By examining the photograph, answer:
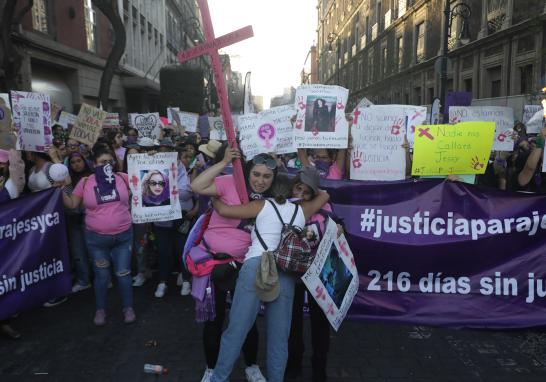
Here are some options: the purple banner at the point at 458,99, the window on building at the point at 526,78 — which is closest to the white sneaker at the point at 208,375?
the purple banner at the point at 458,99

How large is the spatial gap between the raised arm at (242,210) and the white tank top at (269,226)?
31 millimetres

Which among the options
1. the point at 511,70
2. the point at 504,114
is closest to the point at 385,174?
the point at 504,114

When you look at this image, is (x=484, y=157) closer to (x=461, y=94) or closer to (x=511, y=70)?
(x=461, y=94)

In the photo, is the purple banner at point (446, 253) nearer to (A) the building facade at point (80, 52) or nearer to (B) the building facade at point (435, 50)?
(B) the building facade at point (435, 50)

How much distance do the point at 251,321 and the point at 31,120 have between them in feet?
13.3

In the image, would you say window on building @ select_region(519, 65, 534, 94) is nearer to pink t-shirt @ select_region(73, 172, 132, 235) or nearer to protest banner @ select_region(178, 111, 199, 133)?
protest banner @ select_region(178, 111, 199, 133)

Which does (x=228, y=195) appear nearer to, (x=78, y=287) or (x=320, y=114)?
(x=320, y=114)

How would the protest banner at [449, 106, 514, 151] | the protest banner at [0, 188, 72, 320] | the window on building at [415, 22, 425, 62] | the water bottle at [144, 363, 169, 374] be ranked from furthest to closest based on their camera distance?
Result: the window on building at [415, 22, 425, 62] → the protest banner at [449, 106, 514, 151] → the protest banner at [0, 188, 72, 320] → the water bottle at [144, 363, 169, 374]

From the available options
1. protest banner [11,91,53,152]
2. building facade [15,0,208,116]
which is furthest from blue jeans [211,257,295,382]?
building facade [15,0,208,116]

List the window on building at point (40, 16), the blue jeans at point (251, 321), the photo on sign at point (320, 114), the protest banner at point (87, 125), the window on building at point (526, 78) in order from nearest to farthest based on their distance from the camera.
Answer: the blue jeans at point (251, 321) < the photo on sign at point (320, 114) < the protest banner at point (87, 125) < the window on building at point (40, 16) < the window on building at point (526, 78)

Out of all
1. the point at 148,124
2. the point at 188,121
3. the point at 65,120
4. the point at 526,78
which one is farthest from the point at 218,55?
the point at 526,78

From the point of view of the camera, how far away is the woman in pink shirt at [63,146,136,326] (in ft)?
14.4

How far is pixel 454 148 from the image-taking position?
4359 mm

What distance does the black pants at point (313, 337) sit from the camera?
335 centimetres
